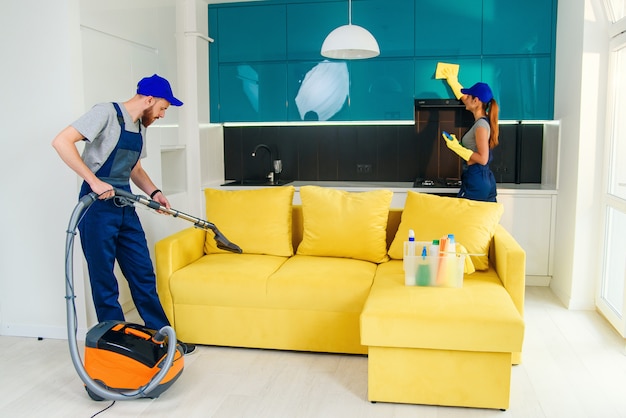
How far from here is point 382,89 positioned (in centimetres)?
540

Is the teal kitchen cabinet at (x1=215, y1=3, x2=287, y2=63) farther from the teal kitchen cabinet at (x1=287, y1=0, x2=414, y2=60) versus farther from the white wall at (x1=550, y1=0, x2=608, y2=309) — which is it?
the white wall at (x1=550, y1=0, x2=608, y2=309)

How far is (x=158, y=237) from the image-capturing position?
475 cm

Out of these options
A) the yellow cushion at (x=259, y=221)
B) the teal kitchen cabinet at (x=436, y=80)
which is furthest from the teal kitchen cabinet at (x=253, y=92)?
the yellow cushion at (x=259, y=221)

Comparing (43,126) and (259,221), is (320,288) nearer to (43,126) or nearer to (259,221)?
(259,221)

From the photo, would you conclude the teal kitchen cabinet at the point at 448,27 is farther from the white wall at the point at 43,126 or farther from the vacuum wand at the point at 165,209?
the vacuum wand at the point at 165,209

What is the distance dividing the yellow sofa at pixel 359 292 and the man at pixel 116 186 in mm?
229

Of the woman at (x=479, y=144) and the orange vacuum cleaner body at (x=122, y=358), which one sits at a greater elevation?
the woman at (x=479, y=144)

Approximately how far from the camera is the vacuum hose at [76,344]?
9.39 ft

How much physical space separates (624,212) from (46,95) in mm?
3588

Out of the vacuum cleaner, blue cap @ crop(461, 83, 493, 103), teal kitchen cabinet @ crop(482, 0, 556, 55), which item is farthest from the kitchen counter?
the vacuum cleaner

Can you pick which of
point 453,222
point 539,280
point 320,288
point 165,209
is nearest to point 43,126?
point 165,209

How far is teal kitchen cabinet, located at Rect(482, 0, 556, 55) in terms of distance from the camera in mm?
5094

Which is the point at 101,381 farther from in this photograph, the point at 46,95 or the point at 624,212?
the point at 624,212

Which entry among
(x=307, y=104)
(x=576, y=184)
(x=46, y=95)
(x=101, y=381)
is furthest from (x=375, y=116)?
(x=101, y=381)
